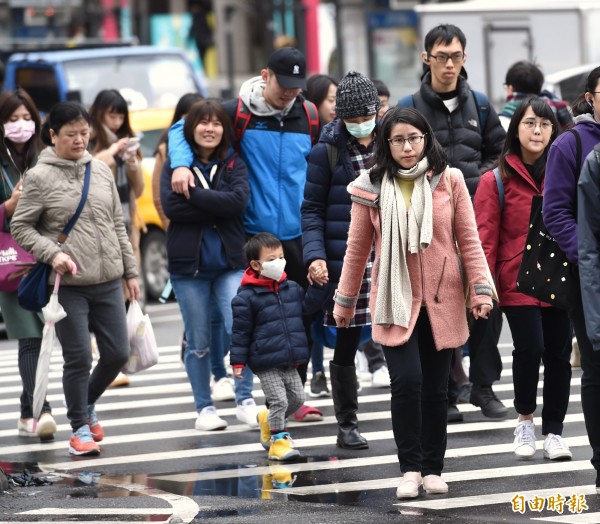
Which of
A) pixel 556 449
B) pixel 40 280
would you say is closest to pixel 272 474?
pixel 556 449

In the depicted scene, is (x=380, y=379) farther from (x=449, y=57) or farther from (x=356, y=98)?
(x=356, y=98)

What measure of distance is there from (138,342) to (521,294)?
2502 millimetres

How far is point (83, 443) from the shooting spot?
30.1 feet

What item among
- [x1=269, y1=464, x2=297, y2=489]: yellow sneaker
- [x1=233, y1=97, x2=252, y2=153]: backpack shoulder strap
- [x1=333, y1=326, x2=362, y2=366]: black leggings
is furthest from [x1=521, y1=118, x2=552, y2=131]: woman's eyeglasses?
[x1=269, y1=464, x2=297, y2=489]: yellow sneaker

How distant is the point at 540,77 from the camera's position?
11242 mm

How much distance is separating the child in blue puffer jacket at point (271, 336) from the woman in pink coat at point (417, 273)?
4.01ft

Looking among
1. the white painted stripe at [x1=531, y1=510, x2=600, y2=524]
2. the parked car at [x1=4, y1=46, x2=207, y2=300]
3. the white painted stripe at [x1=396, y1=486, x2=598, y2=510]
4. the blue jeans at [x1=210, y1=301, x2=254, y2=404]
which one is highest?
the parked car at [x1=4, y1=46, x2=207, y2=300]

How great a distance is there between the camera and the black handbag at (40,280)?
9047 mm

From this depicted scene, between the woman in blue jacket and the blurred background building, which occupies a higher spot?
the blurred background building

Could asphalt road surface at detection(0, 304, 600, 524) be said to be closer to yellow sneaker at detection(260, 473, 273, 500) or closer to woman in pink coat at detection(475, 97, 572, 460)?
yellow sneaker at detection(260, 473, 273, 500)

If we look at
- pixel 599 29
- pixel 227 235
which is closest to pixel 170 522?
pixel 227 235

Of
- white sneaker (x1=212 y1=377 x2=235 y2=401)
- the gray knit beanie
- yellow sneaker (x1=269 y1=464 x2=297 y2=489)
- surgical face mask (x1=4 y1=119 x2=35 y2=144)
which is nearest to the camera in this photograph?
yellow sneaker (x1=269 y1=464 x2=297 y2=489)

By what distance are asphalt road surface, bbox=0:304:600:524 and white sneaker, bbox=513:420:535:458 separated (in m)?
0.05

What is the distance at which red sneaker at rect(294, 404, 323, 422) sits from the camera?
986 cm
